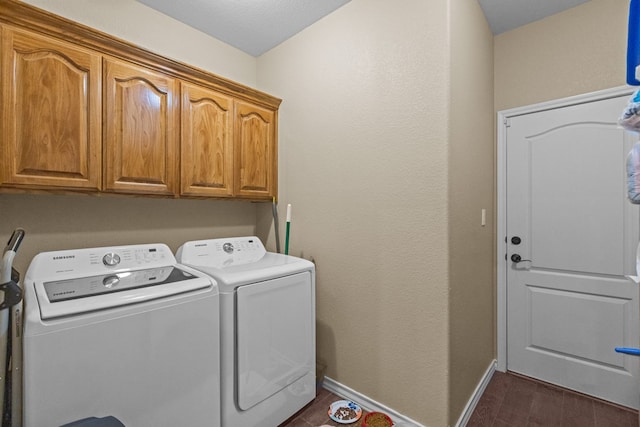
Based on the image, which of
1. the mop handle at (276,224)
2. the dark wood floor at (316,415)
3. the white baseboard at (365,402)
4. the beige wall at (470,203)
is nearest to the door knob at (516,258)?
the beige wall at (470,203)

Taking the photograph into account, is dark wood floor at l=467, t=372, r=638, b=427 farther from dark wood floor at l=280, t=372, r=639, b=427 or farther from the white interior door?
the white interior door

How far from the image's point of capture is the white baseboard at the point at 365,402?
1772 millimetres

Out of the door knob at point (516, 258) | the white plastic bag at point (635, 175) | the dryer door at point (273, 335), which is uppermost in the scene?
the white plastic bag at point (635, 175)

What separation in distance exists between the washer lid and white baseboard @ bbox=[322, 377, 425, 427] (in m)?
1.27

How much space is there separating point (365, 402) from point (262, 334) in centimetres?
89

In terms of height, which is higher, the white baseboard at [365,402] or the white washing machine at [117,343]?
the white washing machine at [117,343]

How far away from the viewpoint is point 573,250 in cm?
216

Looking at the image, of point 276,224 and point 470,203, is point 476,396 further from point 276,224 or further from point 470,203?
point 276,224

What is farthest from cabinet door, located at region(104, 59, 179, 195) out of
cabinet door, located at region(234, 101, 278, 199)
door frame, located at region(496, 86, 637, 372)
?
door frame, located at region(496, 86, 637, 372)

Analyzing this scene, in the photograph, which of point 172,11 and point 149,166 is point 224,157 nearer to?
point 149,166

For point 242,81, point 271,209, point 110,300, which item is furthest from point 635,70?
point 242,81

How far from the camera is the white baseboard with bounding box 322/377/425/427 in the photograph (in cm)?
177

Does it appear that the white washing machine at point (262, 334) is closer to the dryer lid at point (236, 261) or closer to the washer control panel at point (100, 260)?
the dryer lid at point (236, 261)

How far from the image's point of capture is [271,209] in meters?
2.66
